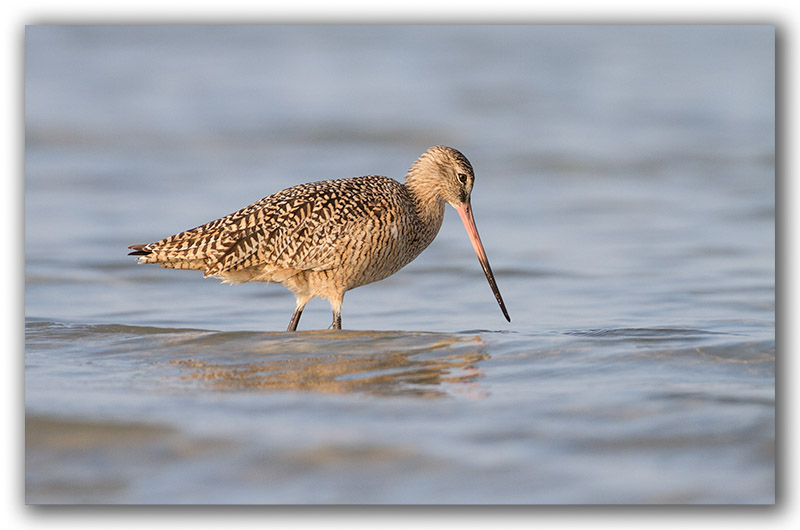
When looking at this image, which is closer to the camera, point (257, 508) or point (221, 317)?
point (257, 508)

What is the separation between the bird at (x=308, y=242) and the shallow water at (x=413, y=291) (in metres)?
0.44

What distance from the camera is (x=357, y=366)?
19.4ft

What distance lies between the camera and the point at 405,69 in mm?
18625

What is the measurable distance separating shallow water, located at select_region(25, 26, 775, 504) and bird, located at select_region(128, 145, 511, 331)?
44 centimetres

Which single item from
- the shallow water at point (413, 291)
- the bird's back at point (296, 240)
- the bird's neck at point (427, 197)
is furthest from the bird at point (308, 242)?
the shallow water at point (413, 291)

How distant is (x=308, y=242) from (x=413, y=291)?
2061 millimetres

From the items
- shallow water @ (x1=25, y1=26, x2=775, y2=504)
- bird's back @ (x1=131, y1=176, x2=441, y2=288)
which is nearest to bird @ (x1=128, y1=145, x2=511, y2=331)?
bird's back @ (x1=131, y1=176, x2=441, y2=288)

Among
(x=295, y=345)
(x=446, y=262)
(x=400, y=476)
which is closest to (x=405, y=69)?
(x=446, y=262)

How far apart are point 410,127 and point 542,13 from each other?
1005 cm

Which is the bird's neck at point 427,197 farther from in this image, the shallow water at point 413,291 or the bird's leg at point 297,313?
the bird's leg at point 297,313

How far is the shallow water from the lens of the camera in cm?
461

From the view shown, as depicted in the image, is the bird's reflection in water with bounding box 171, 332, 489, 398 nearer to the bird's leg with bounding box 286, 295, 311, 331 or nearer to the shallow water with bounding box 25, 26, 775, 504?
the shallow water with bounding box 25, 26, 775, 504

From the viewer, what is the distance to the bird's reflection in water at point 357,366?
217 inches

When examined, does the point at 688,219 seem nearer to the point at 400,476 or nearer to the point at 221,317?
the point at 221,317
